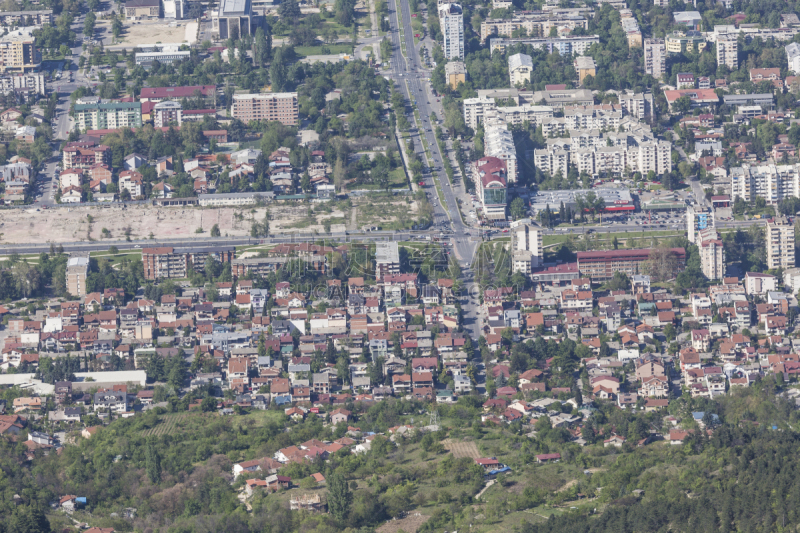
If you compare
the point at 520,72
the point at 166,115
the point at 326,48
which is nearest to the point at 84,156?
the point at 166,115

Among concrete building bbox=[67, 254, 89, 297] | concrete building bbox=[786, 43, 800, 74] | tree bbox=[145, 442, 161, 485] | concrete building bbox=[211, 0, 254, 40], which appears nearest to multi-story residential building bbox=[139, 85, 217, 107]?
concrete building bbox=[211, 0, 254, 40]

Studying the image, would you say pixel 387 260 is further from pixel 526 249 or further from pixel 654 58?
pixel 654 58

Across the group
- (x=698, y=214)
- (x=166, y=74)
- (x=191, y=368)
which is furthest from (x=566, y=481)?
(x=166, y=74)

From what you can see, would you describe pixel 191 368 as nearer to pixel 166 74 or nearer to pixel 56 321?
pixel 56 321

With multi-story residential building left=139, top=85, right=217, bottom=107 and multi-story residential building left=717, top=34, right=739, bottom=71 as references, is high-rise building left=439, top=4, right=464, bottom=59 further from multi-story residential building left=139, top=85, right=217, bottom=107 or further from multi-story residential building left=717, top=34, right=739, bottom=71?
multi-story residential building left=717, top=34, right=739, bottom=71

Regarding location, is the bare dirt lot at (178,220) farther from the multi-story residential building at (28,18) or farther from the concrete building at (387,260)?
the multi-story residential building at (28,18)

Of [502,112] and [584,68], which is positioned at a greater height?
[584,68]
